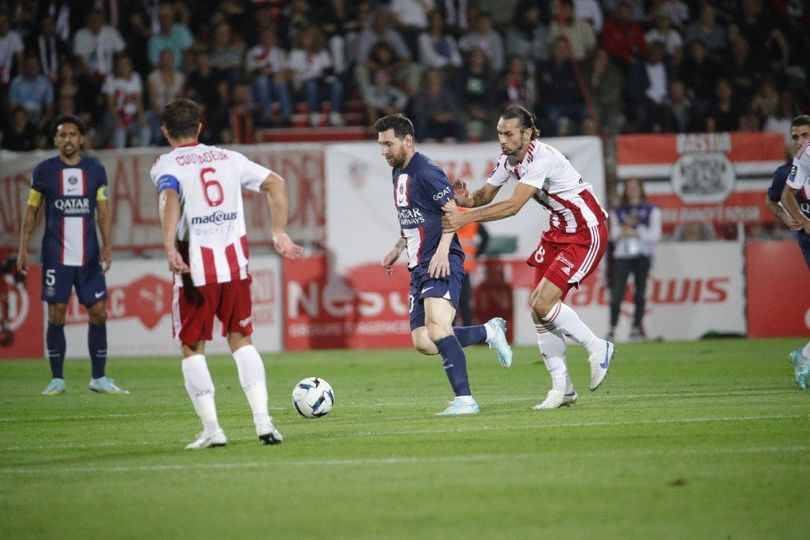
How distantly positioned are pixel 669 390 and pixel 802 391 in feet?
3.82

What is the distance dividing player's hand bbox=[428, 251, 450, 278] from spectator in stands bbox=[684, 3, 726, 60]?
13463mm

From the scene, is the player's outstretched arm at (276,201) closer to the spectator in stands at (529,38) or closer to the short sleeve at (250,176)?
the short sleeve at (250,176)

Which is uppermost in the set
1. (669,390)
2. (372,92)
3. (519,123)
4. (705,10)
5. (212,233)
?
(705,10)

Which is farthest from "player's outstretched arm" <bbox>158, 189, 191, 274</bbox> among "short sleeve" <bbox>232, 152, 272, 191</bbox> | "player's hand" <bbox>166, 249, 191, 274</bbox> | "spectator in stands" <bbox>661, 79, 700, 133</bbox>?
"spectator in stands" <bbox>661, 79, 700, 133</bbox>

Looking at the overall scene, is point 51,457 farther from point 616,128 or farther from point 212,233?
point 616,128

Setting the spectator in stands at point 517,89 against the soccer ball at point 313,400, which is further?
the spectator in stands at point 517,89

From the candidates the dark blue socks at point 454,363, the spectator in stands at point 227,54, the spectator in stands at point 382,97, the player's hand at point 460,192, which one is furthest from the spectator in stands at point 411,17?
the dark blue socks at point 454,363

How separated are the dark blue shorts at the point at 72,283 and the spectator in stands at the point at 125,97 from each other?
7478 millimetres

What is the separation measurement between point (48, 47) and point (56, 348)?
389 inches

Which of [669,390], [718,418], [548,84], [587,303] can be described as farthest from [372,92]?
[718,418]

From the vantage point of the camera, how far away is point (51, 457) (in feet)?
26.0

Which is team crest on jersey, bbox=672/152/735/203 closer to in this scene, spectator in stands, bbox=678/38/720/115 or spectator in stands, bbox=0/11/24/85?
spectator in stands, bbox=678/38/720/115

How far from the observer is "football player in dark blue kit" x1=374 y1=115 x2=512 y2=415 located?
9.45m

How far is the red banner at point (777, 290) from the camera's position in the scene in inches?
727
